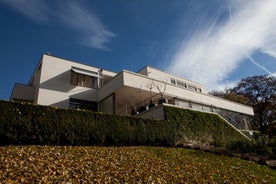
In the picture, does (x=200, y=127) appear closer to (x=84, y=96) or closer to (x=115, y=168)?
(x=115, y=168)

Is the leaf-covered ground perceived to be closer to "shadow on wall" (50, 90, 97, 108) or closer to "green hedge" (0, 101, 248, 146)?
"green hedge" (0, 101, 248, 146)

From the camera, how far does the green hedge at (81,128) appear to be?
820 centimetres

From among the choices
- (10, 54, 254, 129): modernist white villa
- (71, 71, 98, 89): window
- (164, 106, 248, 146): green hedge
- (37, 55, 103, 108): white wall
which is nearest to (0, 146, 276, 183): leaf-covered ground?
(164, 106, 248, 146): green hedge

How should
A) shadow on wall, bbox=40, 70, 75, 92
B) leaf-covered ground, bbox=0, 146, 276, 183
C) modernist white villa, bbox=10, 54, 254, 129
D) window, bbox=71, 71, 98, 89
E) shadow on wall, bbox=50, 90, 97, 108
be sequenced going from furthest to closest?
window, bbox=71, 71, 98, 89, shadow on wall, bbox=50, 90, 97, 108, shadow on wall, bbox=40, 70, 75, 92, modernist white villa, bbox=10, 54, 254, 129, leaf-covered ground, bbox=0, 146, 276, 183

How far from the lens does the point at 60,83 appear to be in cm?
1991

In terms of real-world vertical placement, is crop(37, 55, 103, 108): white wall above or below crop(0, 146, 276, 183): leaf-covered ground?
above

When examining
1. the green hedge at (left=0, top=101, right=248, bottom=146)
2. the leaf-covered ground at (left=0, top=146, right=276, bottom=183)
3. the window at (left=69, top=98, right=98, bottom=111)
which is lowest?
the leaf-covered ground at (left=0, top=146, right=276, bottom=183)

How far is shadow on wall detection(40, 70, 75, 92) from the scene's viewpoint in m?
19.1

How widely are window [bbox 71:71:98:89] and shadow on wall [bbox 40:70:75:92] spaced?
1.81 feet

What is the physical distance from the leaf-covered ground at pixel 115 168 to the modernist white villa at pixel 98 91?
8.68 metres

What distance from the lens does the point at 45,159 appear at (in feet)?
21.1

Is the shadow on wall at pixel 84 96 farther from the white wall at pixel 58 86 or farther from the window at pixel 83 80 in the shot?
the window at pixel 83 80

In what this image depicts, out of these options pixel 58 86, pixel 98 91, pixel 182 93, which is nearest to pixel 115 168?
pixel 58 86

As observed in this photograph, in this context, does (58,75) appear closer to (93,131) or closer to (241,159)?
(93,131)
